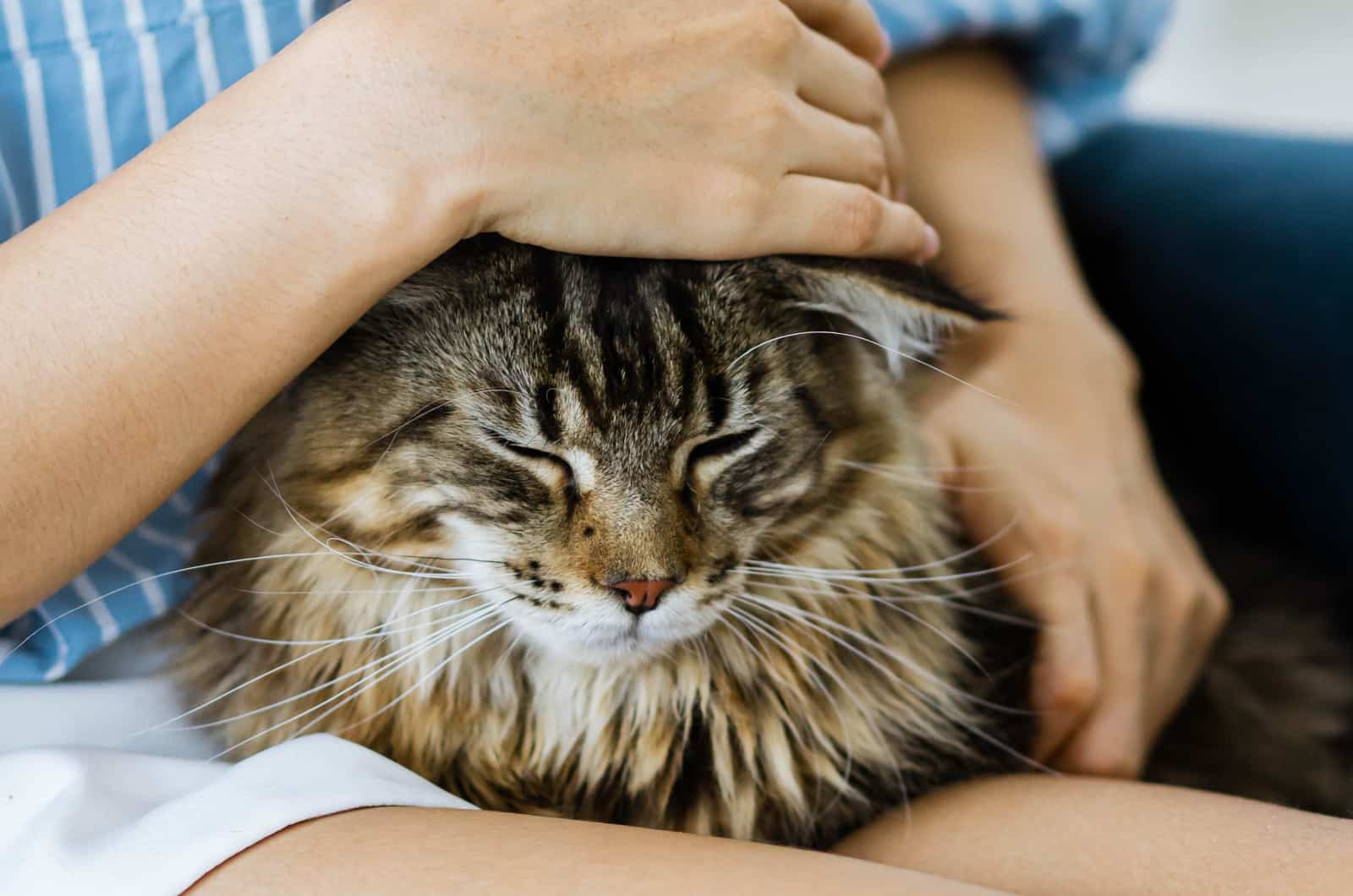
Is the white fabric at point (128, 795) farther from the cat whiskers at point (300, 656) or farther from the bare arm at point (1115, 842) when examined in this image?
the bare arm at point (1115, 842)

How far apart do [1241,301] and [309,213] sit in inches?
39.5

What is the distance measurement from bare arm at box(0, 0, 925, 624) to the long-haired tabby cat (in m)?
0.07

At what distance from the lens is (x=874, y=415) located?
93 centimetres

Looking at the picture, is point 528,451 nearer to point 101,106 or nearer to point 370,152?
point 370,152

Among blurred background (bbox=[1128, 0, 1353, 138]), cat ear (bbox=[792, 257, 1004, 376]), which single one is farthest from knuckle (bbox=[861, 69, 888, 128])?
blurred background (bbox=[1128, 0, 1353, 138])

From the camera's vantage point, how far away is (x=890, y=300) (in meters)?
0.77

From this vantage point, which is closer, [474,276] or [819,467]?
[474,276]

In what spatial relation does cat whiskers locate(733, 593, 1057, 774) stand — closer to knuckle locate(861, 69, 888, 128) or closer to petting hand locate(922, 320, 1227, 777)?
petting hand locate(922, 320, 1227, 777)

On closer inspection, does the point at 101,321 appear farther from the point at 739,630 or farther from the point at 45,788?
the point at 739,630

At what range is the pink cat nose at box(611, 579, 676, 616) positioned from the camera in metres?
0.77

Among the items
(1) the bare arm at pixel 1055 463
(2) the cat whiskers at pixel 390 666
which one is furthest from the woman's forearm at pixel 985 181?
(2) the cat whiskers at pixel 390 666

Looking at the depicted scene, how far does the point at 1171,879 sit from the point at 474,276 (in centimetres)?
60

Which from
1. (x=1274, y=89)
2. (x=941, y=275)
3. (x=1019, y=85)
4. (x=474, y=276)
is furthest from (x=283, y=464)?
(x=1274, y=89)

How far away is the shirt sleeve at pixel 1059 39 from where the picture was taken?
1.17 meters
